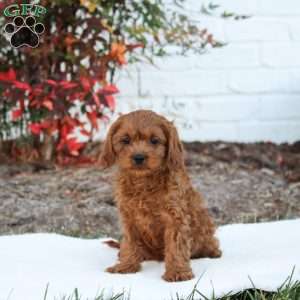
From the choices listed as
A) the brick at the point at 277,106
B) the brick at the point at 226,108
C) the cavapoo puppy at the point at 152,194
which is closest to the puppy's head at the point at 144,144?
the cavapoo puppy at the point at 152,194

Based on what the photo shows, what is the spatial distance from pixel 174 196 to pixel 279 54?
3634mm

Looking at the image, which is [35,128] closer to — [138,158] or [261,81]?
[261,81]

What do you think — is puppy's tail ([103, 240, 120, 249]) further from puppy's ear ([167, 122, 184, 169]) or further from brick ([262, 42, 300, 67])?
brick ([262, 42, 300, 67])

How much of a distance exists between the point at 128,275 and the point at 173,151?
64 centimetres

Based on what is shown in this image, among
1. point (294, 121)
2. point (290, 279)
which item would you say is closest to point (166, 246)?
point (290, 279)

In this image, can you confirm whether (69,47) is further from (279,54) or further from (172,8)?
(279,54)

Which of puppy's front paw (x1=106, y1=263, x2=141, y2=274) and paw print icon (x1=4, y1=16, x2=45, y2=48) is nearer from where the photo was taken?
puppy's front paw (x1=106, y1=263, x2=141, y2=274)

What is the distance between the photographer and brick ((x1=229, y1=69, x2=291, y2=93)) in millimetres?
6758

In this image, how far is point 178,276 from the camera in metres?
3.42

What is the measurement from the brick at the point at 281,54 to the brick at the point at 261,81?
0.24 feet

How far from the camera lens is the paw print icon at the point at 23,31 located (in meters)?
4.86

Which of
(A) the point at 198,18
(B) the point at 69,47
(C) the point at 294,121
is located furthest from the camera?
(C) the point at 294,121

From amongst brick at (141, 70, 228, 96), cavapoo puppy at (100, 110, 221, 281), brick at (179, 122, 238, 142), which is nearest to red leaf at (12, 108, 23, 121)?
brick at (141, 70, 228, 96)

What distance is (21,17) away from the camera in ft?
16.3
